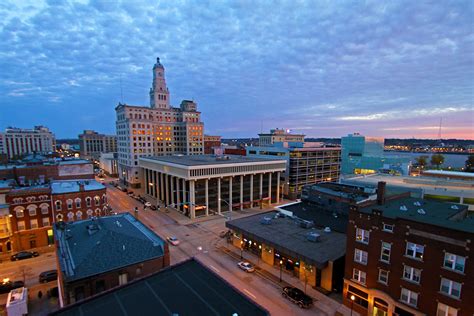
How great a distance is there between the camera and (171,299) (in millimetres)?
16875

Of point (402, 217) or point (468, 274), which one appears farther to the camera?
point (402, 217)

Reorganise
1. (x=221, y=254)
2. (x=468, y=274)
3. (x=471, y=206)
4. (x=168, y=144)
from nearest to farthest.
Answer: (x=468, y=274) < (x=221, y=254) < (x=471, y=206) < (x=168, y=144)

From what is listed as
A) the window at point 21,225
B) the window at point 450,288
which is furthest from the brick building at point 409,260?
the window at point 21,225

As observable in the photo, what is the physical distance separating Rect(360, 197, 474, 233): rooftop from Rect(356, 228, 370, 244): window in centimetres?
244

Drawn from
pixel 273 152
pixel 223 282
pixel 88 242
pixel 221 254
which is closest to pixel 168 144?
pixel 273 152

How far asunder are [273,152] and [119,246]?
73886mm

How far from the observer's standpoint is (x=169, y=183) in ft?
257

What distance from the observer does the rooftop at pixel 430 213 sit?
22930 millimetres

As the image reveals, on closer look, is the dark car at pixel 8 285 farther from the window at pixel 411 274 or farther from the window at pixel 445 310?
the window at pixel 445 310

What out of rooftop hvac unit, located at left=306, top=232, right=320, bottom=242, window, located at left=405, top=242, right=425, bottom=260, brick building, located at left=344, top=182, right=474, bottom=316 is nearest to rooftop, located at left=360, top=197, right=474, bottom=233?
brick building, located at left=344, top=182, right=474, bottom=316

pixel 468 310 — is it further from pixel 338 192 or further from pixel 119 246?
pixel 119 246

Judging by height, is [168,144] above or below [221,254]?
above

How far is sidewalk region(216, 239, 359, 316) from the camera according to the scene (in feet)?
97.5

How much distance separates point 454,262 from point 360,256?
8796 mm
